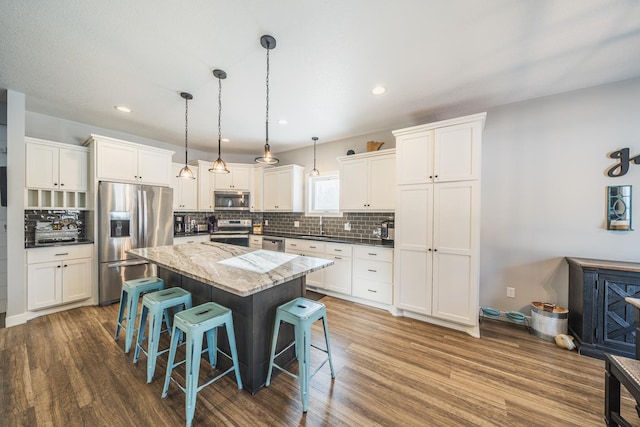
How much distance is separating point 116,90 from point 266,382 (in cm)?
349

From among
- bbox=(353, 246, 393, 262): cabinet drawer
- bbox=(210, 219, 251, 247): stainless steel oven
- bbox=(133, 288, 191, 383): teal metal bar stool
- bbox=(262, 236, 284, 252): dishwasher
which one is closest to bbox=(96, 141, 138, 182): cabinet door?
bbox=(210, 219, 251, 247): stainless steel oven

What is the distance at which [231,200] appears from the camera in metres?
5.14

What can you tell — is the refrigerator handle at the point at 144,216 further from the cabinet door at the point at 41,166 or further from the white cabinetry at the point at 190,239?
the cabinet door at the point at 41,166

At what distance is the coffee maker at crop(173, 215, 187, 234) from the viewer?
15.7ft

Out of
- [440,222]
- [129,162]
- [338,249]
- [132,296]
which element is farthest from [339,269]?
[129,162]

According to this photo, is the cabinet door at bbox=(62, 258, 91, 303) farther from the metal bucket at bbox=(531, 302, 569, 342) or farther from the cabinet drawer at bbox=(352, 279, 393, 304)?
the metal bucket at bbox=(531, 302, 569, 342)

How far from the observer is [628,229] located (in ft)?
7.93

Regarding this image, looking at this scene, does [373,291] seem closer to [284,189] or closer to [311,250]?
[311,250]

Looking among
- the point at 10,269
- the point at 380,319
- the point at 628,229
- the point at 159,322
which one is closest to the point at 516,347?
the point at 380,319

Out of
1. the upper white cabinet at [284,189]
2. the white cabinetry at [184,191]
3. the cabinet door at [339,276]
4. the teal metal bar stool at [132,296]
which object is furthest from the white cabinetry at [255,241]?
the teal metal bar stool at [132,296]

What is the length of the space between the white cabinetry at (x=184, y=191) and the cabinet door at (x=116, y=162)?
741 mm

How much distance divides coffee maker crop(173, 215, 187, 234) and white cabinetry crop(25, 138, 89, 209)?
138 cm

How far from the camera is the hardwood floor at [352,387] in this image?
5.24ft

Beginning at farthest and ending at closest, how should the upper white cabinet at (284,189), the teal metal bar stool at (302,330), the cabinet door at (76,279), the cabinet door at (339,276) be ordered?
the upper white cabinet at (284,189)
the cabinet door at (339,276)
the cabinet door at (76,279)
the teal metal bar stool at (302,330)
